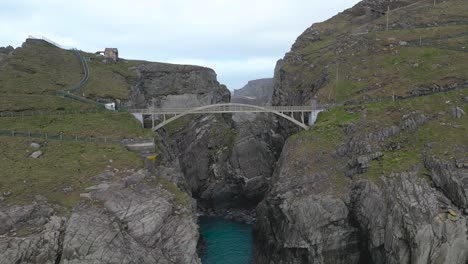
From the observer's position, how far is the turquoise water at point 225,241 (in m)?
61.4

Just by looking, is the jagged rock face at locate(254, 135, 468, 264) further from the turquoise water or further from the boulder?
the boulder

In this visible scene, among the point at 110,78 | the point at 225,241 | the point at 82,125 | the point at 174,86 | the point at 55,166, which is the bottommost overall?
the point at 225,241

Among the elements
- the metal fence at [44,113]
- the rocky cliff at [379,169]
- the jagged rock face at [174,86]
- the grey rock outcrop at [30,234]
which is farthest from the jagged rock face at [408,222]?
the jagged rock face at [174,86]

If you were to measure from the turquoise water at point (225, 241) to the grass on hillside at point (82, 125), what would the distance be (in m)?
23.4

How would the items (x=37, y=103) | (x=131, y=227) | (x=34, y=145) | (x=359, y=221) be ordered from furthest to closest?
(x=37, y=103)
(x=34, y=145)
(x=359, y=221)
(x=131, y=227)

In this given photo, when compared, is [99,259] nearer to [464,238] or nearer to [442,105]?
[464,238]

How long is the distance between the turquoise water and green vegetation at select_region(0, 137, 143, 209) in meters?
22.2

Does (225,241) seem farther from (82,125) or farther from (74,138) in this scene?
(82,125)

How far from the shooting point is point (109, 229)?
39969 mm

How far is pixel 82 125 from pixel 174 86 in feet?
134

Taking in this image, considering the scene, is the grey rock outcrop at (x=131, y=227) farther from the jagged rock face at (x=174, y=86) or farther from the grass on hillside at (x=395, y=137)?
the jagged rock face at (x=174, y=86)

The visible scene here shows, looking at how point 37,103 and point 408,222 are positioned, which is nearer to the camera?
point 408,222

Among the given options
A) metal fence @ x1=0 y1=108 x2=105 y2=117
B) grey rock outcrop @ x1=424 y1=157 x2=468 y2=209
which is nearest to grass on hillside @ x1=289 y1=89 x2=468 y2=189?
grey rock outcrop @ x1=424 y1=157 x2=468 y2=209

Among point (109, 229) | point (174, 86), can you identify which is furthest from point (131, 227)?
point (174, 86)
